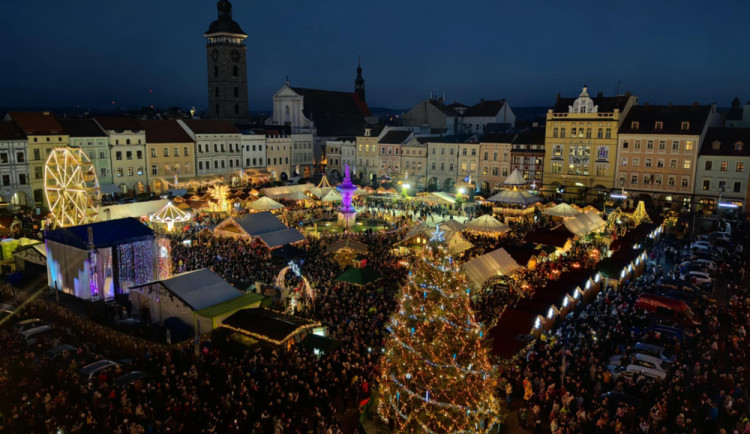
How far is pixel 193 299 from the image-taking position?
1764 centimetres

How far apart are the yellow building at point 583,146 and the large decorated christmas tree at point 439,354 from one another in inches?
1554

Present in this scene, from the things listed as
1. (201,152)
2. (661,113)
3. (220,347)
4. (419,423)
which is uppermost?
(661,113)

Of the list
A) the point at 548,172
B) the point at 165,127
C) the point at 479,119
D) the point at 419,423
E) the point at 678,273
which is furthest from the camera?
the point at 479,119

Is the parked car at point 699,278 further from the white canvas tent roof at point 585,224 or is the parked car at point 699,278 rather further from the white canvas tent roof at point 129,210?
the white canvas tent roof at point 129,210

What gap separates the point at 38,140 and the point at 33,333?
32258 mm

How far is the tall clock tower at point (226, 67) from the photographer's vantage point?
70.5 m

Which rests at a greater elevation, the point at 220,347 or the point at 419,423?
the point at 419,423

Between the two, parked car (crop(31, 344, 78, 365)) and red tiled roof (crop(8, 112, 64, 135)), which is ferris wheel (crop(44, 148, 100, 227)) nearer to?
parked car (crop(31, 344, 78, 365))

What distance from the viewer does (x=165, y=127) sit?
2074 inches

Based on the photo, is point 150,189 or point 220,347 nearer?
point 220,347

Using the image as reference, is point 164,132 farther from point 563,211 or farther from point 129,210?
point 563,211

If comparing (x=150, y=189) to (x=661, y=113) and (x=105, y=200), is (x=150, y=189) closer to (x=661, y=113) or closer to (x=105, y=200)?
(x=105, y=200)

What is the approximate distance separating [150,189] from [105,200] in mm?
6719

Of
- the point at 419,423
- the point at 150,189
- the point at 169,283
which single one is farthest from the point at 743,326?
the point at 150,189
